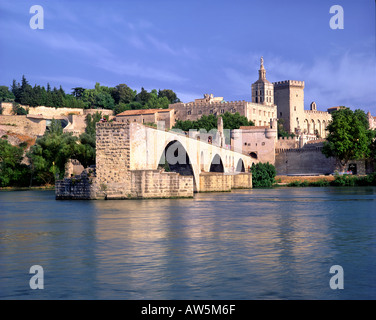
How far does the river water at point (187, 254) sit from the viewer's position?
31.9 feet

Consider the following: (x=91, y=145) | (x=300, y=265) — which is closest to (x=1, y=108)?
(x=91, y=145)

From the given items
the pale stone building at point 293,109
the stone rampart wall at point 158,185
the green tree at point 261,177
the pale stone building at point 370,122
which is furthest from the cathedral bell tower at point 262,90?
the stone rampart wall at point 158,185

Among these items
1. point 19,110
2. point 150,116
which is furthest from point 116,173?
point 19,110

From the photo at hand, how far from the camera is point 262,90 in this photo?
115m

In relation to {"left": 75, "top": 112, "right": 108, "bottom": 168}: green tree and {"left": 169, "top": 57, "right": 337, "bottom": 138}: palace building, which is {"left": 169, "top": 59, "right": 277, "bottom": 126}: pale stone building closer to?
{"left": 169, "top": 57, "right": 337, "bottom": 138}: palace building

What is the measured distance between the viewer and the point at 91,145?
4753 centimetres

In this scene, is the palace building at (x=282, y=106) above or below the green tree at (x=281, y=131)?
above

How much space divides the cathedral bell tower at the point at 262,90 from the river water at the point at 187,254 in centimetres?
9134

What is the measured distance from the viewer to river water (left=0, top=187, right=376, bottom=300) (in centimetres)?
973

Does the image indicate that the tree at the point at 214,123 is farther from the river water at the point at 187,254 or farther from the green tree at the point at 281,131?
the river water at the point at 187,254

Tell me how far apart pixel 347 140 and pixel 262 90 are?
172ft

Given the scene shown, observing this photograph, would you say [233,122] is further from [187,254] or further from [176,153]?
[187,254]

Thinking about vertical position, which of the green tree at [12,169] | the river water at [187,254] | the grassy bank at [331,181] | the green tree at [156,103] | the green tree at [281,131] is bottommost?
the river water at [187,254]
